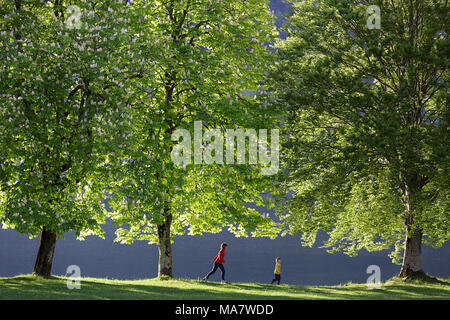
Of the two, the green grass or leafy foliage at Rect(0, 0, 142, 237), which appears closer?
the green grass

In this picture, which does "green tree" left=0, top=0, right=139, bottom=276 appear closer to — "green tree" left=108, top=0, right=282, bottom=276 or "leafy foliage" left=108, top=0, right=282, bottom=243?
"leafy foliage" left=108, top=0, right=282, bottom=243

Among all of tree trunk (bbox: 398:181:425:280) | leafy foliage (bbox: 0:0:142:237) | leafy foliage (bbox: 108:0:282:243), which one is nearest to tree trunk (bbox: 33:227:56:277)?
leafy foliage (bbox: 0:0:142:237)

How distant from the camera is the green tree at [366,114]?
21766 millimetres

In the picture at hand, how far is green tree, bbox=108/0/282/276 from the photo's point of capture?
23625mm

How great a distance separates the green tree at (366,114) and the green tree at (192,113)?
2345 mm

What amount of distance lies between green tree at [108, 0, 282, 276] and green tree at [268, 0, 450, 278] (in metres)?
2.34

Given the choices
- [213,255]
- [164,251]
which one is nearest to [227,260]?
[213,255]

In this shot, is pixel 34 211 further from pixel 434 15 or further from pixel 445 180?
pixel 434 15

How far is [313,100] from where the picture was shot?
2361 cm

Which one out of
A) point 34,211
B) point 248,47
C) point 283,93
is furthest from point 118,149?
point 248,47

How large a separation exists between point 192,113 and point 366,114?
9.15 meters

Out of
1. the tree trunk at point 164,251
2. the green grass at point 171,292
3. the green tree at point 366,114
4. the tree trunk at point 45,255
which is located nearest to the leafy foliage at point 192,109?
the tree trunk at point 164,251

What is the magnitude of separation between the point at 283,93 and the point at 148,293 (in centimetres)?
1134
